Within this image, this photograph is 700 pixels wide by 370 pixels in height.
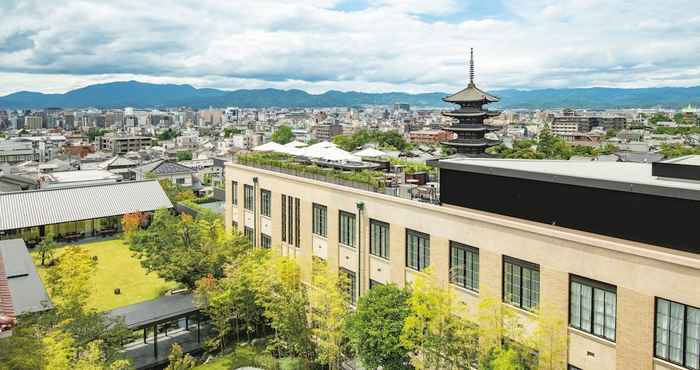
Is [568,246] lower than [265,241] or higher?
higher

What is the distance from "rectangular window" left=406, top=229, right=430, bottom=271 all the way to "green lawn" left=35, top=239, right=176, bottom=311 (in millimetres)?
21694

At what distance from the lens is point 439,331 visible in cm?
1981

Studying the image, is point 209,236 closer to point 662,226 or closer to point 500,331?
point 500,331

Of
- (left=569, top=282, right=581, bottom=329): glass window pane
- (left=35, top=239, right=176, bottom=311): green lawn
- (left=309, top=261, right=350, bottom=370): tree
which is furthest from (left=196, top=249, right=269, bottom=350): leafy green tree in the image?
(left=569, top=282, right=581, bottom=329): glass window pane

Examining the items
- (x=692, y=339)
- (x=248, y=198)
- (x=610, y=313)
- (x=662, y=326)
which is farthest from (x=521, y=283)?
(x=248, y=198)

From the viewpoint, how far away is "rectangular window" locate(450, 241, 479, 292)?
2198 centimetres

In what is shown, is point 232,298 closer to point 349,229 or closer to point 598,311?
point 349,229

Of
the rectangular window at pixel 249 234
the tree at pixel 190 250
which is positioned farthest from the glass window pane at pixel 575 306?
the rectangular window at pixel 249 234

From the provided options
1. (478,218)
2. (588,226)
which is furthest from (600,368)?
(478,218)

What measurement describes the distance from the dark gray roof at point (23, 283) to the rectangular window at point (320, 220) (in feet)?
48.4

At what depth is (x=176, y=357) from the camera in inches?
1084

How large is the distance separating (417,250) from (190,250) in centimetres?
1780

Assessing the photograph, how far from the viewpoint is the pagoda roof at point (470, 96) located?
48656 mm

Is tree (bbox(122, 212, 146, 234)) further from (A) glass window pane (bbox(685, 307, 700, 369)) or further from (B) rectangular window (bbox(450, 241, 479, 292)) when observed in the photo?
(A) glass window pane (bbox(685, 307, 700, 369))
